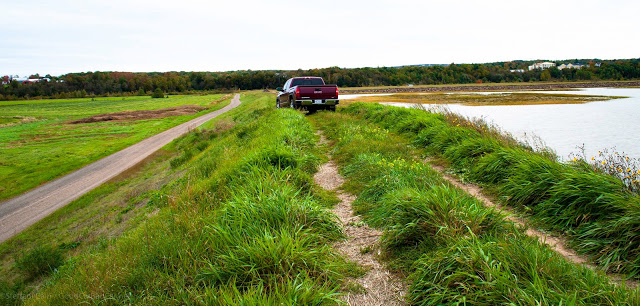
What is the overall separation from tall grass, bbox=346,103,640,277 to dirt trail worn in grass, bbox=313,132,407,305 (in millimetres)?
1986

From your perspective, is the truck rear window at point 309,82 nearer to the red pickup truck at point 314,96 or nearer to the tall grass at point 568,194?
the red pickup truck at point 314,96

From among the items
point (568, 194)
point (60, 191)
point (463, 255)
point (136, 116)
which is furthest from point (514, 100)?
point (136, 116)

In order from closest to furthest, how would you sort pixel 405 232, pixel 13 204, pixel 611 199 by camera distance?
pixel 405 232, pixel 611 199, pixel 13 204

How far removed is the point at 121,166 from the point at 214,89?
121380 millimetres

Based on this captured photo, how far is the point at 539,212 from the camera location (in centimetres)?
450

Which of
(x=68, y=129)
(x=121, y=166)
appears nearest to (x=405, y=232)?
(x=121, y=166)

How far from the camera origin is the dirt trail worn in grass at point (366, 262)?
2.99 metres

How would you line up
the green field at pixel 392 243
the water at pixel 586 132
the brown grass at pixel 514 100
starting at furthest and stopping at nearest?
the brown grass at pixel 514 100 → the water at pixel 586 132 → the green field at pixel 392 243

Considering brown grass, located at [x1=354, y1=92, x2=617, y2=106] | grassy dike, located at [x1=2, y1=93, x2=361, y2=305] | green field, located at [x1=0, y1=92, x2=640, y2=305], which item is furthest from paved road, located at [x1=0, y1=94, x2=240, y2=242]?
brown grass, located at [x1=354, y1=92, x2=617, y2=106]

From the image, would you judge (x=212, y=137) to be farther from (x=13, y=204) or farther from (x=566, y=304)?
(x=566, y=304)

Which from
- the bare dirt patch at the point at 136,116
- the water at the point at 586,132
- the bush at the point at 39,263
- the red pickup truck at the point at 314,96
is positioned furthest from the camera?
the bare dirt patch at the point at 136,116

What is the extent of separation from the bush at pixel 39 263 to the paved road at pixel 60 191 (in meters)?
4.88

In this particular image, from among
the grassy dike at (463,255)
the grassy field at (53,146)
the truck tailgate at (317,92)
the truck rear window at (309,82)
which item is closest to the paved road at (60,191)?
the grassy field at (53,146)

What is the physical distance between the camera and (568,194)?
4.49 metres
